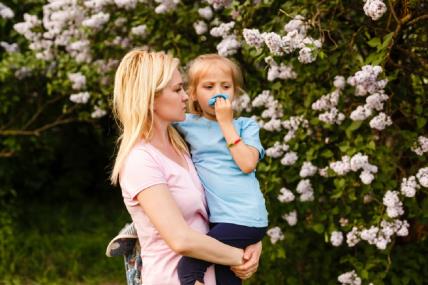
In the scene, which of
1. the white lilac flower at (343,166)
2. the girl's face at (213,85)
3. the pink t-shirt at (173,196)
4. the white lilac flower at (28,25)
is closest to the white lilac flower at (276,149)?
the white lilac flower at (343,166)

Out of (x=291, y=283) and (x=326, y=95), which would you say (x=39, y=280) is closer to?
(x=291, y=283)

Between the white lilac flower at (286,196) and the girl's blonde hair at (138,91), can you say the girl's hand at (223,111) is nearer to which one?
the girl's blonde hair at (138,91)

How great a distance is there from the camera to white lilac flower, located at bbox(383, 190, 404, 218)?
131 inches

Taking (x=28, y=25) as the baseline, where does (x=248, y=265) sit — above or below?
below

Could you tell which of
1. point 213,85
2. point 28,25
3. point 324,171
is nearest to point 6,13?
→ point 28,25

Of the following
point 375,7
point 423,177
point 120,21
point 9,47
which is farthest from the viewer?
point 9,47

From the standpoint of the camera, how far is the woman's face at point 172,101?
2.30 meters

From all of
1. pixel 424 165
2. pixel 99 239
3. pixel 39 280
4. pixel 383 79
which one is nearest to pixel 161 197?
pixel 383 79

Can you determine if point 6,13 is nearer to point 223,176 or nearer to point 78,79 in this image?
point 78,79

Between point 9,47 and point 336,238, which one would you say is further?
point 9,47

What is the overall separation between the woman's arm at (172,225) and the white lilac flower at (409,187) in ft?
4.64

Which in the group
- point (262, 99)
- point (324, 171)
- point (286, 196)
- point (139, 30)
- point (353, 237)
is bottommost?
point (353, 237)

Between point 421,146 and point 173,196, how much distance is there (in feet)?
5.41

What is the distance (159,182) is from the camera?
216 centimetres
